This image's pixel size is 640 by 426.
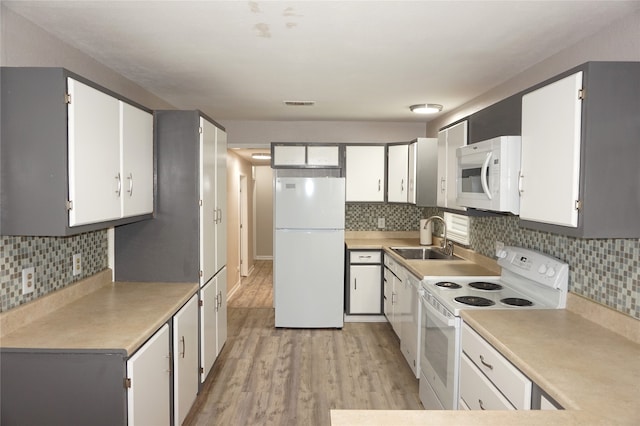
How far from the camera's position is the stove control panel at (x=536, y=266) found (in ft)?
7.97

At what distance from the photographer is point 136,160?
269cm

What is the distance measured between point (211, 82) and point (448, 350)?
2572mm

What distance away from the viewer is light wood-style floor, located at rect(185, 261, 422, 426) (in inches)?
118

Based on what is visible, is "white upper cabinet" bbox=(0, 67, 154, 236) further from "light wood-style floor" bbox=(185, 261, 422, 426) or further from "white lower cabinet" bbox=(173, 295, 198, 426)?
"light wood-style floor" bbox=(185, 261, 422, 426)

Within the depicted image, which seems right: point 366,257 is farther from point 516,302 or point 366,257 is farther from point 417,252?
point 516,302

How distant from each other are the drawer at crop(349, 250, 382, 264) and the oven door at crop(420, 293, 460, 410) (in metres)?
1.66

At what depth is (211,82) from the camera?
3400mm

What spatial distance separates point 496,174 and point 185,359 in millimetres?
2146

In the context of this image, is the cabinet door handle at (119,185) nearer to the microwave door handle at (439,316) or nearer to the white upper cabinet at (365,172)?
the microwave door handle at (439,316)

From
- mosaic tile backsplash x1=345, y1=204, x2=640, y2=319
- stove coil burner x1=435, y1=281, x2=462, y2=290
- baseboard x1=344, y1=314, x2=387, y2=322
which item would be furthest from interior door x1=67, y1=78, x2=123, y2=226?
baseboard x1=344, y1=314, x2=387, y2=322

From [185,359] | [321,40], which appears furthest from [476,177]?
[185,359]

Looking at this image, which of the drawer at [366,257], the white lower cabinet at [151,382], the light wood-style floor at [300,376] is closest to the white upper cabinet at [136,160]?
the white lower cabinet at [151,382]

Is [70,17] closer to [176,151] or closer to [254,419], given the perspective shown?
[176,151]

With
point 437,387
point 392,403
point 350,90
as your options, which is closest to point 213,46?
point 350,90
